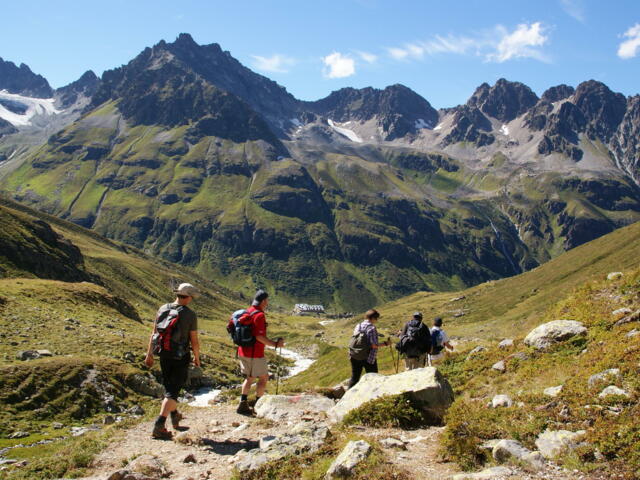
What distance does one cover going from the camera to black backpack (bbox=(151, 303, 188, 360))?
14.9 meters

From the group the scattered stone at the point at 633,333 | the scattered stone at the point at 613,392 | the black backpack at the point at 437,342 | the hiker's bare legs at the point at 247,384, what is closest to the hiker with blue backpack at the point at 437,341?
the black backpack at the point at 437,342

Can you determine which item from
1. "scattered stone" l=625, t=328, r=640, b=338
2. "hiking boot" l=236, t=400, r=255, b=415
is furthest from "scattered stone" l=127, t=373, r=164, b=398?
"scattered stone" l=625, t=328, r=640, b=338

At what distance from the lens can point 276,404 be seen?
62.2 ft

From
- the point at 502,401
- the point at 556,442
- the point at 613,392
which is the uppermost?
the point at 613,392

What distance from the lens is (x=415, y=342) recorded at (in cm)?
2183

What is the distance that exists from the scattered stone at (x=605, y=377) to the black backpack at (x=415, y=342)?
27.0ft

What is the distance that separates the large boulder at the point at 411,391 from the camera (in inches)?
622

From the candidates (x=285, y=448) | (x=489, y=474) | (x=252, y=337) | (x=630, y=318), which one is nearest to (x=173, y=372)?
(x=252, y=337)

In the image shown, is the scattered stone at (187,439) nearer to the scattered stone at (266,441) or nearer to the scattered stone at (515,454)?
the scattered stone at (266,441)

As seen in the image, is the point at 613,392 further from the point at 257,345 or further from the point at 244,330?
the point at 244,330

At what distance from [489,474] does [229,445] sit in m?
8.22

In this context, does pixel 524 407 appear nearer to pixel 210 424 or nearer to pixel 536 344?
pixel 536 344

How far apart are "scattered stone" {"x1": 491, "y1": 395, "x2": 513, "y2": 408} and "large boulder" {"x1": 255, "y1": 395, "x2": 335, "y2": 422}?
20.6 ft

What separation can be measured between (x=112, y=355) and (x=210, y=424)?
39.0m
